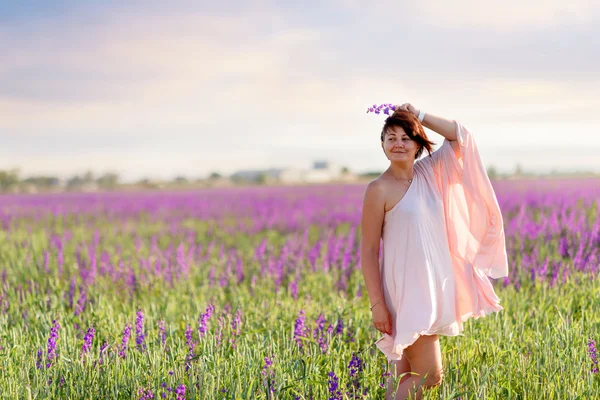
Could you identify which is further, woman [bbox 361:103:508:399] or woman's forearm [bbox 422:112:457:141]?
woman's forearm [bbox 422:112:457:141]

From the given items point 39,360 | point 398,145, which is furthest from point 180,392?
point 398,145

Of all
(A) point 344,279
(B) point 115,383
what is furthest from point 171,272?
(B) point 115,383

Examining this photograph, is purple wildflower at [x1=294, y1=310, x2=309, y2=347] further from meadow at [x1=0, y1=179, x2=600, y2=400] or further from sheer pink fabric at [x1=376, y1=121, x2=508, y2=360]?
sheer pink fabric at [x1=376, y1=121, x2=508, y2=360]

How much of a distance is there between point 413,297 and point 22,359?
2252 millimetres

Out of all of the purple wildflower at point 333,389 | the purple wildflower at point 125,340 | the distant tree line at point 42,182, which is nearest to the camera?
the purple wildflower at point 333,389

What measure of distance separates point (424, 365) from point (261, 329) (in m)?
1.13

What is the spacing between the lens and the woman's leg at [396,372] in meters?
2.70

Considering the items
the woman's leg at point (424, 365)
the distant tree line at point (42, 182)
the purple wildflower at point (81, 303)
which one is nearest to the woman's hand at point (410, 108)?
the woman's leg at point (424, 365)

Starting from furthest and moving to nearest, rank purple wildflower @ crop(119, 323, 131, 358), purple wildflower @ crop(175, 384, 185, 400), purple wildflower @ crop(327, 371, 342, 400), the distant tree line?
1. the distant tree line
2. purple wildflower @ crop(119, 323, 131, 358)
3. purple wildflower @ crop(327, 371, 342, 400)
4. purple wildflower @ crop(175, 384, 185, 400)

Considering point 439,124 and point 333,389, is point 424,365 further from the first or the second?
point 439,124

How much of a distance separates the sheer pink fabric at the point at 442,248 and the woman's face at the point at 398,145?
6.0 inches

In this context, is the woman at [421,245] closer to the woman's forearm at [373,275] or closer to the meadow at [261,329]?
the woman's forearm at [373,275]

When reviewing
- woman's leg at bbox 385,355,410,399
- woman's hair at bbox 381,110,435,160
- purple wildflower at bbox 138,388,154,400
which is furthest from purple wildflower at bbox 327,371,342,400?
woman's hair at bbox 381,110,435,160

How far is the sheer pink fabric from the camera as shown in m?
2.58
